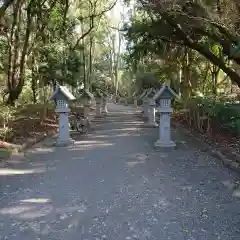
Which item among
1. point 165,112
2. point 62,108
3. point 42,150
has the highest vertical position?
point 62,108

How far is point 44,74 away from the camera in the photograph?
24.4m

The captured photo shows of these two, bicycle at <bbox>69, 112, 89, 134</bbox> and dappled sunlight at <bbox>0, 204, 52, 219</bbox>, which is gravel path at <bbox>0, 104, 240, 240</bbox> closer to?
dappled sunlight at <bbox>0, 204, 52, 219</bbox>

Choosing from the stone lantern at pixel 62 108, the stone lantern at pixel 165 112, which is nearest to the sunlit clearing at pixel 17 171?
the stone lantern at pixel 62 108

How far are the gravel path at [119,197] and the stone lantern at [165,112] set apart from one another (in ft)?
2.12

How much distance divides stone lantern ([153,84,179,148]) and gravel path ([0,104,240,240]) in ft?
2.12

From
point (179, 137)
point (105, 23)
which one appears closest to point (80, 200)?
point (179, 137)

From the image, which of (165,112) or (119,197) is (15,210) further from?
(165,112)

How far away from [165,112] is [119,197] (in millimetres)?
5660

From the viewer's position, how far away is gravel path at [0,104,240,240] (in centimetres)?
498

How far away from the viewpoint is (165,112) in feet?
38.8

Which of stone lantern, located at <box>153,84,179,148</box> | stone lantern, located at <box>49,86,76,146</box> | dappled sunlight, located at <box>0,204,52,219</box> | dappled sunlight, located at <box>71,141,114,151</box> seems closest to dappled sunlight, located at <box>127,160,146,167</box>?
stone lantern, located at <box>153,84,179,148</box>

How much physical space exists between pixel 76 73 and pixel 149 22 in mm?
12904

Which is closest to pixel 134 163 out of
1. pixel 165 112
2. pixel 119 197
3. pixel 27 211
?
pixel 165 112

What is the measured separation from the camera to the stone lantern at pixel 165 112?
38.0ft
